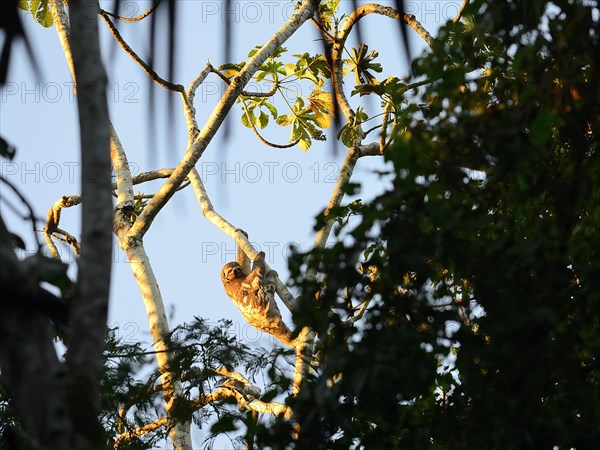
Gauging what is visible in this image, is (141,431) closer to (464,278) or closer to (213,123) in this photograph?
(213,123)

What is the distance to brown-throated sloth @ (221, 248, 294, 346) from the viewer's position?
10938 millimetres

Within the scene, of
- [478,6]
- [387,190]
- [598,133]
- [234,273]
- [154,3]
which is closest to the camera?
[154,3]

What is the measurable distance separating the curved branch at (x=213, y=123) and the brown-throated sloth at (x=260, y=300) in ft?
9.96

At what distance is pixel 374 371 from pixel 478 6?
1756 millimetres

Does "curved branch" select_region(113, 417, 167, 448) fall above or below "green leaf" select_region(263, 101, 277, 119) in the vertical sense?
below

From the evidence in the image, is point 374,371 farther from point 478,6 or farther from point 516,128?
point 478,6

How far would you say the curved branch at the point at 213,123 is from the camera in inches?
288

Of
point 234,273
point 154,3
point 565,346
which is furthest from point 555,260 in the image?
point 234,273

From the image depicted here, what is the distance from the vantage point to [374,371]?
2994 millimetres

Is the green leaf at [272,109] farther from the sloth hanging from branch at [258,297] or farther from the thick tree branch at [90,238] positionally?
the thick tree branch at [90,238]

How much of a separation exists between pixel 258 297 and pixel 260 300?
63 mm

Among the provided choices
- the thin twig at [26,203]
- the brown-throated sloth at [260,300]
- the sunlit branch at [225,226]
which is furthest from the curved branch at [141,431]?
the brown-throated sloth at [260,300]

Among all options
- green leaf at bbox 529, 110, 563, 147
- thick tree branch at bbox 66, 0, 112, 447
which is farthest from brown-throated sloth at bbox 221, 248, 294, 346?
thick tree branch at bbox 66, 0, 112, 447

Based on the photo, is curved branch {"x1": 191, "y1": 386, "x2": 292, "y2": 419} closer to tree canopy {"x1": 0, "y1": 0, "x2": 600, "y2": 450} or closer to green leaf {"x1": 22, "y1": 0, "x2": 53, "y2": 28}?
tree canopy {"x1": 0, "y1": 0, "x2": 600, "y2": 450}
